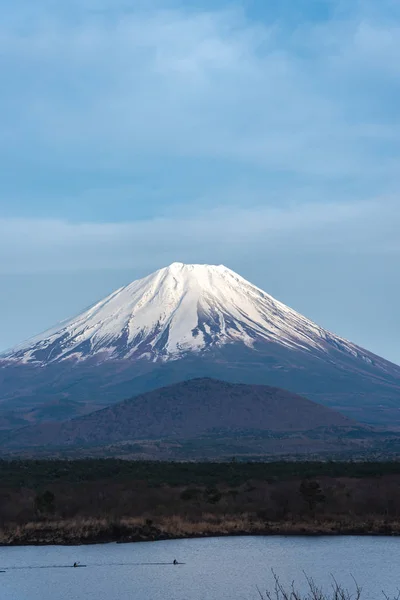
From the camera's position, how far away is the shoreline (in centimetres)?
5197

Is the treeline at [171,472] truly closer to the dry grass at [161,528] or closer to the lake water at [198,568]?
the dry grass at [161,528]

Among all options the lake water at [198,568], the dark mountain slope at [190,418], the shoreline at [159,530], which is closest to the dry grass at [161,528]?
the shoreline at [159,530]

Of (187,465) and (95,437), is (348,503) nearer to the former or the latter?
(187,465)

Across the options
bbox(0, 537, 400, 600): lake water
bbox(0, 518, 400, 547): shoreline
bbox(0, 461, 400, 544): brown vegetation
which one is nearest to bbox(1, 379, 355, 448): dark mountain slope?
bbox(0, 461, 400, 544): brown vegetation

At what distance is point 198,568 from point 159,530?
9.84 metres

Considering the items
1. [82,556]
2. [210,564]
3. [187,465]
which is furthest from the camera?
[187,465]

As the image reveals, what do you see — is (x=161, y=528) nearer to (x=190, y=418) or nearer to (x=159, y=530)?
(x=159, y=530)

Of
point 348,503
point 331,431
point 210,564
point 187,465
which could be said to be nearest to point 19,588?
point 210,564

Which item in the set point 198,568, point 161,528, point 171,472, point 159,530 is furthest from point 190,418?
point 198,568

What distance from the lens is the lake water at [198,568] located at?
39.2 m

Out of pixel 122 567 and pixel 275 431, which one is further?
pixel 275 431

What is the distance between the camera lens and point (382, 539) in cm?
4941

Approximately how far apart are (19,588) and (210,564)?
8.14 m

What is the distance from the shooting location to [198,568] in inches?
1711
